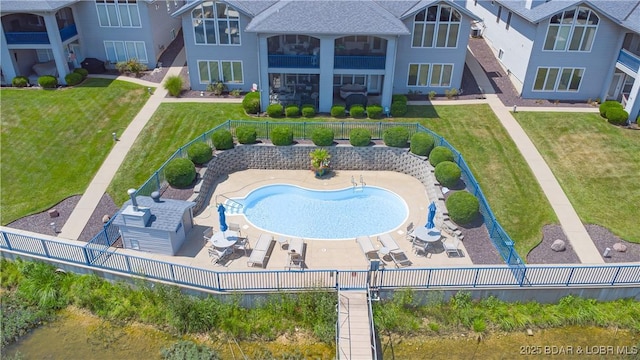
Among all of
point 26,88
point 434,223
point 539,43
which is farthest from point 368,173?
point 26,88

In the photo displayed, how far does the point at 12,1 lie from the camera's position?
32.8 meters

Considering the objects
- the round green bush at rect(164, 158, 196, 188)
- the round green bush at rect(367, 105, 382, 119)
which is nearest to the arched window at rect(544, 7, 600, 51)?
Answer: the round green bush at rect(367, 105, 382, 119)

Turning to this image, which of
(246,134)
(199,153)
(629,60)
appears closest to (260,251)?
(199,153)

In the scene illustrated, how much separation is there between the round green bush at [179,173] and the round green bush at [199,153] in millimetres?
1132

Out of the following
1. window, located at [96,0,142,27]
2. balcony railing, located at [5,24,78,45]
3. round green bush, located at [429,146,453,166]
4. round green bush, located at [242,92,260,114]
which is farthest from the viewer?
window, located at [96,0,142,27]

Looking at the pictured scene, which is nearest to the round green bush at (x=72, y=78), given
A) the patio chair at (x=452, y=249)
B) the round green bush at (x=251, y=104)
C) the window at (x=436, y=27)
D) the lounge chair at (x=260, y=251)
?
the round green bush at (x=251, y=104)

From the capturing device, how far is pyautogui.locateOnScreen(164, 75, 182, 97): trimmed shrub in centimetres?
3281

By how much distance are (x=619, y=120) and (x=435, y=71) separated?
11.9m

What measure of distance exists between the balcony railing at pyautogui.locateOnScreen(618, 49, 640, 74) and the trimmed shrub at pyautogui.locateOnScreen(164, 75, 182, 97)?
29733mm

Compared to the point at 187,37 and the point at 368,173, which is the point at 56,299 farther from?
the point at 187,37

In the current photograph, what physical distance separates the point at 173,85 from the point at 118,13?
882cm

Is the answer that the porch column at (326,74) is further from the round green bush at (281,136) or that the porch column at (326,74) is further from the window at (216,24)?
the window at (216,24)

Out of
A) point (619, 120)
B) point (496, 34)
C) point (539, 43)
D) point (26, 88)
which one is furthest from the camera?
point (496, 34)

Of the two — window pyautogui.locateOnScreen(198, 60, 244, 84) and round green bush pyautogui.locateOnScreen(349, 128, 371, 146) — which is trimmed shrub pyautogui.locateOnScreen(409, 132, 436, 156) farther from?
window pyautogui.locateOnScreen(198, 60, 244, 84)
